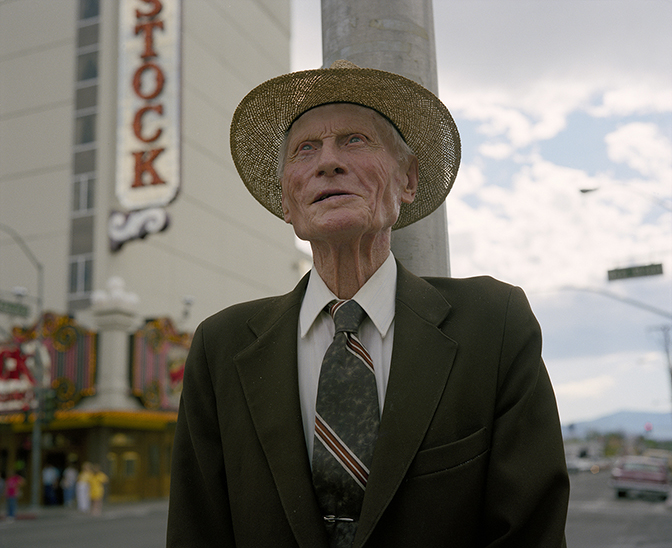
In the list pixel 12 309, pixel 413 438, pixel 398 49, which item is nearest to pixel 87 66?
pixel 12 309

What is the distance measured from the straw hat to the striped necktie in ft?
2.56

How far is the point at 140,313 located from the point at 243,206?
350 inches

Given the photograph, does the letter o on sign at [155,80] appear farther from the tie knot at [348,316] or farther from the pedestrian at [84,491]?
the tie knot at [348,316]

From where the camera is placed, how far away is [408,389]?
1.92 m

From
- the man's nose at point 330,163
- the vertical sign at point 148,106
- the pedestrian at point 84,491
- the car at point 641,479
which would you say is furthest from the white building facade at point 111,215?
the man's nose at point 330,163

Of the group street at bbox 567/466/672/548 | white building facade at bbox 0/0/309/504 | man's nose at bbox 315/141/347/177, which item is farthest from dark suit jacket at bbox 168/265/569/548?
white building facade at bbox 0/0/309/504

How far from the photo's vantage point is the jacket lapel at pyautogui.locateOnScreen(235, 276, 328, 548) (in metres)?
1.85

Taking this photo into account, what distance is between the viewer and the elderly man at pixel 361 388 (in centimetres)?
181

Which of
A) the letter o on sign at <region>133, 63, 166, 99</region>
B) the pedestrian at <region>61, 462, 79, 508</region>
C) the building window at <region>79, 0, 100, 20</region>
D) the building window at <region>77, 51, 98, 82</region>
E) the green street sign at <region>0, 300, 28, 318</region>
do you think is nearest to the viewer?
the green street sign at <region>0, 300, 28, 318</region>

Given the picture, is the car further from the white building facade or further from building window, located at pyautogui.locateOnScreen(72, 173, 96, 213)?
building window, located at pyautogui.locateOnScreen(72, 173, 96, 213)

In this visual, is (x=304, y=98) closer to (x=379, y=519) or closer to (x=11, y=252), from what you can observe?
(x=379, y=519)

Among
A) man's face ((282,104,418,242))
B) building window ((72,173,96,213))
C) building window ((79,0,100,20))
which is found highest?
building window ((79,0,100,20))

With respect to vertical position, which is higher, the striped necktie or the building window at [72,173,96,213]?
the building window at [72,173,96,213]

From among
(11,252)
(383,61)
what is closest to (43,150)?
(11,252)
